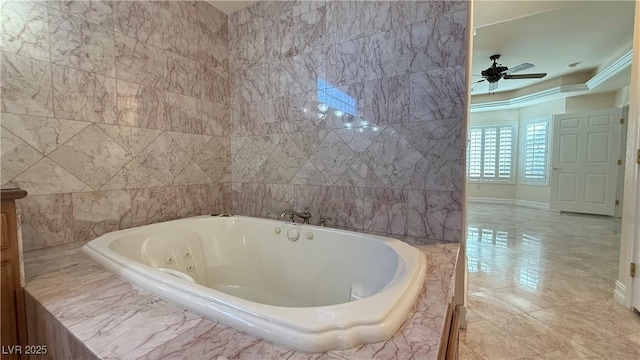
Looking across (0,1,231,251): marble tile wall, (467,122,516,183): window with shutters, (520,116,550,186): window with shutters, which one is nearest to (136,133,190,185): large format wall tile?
(0,1,231,251): marble tile wall

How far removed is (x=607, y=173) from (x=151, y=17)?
662 cm

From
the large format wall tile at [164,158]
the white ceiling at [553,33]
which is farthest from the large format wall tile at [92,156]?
the white ceiling at [553,33]

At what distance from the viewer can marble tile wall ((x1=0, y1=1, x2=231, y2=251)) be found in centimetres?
140

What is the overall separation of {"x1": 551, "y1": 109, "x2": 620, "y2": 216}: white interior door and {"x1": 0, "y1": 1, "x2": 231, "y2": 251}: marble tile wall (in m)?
5.92

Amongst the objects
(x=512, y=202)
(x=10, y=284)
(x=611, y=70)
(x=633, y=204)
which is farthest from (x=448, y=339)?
(x=512, y=202)

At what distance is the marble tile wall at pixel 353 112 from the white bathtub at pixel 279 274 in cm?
32

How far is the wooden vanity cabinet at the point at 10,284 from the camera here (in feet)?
3.11

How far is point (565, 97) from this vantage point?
5.06 metres

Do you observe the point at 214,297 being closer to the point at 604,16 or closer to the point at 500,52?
the point at 604,16

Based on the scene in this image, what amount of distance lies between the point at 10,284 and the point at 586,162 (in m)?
6.92

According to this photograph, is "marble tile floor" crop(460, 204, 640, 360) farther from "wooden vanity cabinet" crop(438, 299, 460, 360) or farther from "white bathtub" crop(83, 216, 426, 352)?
"white bathtub" crop(83, 216, 426, 352)

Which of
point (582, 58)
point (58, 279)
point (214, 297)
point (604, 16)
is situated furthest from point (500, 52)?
point (58, 279)

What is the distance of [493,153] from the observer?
Answer: 6289mm

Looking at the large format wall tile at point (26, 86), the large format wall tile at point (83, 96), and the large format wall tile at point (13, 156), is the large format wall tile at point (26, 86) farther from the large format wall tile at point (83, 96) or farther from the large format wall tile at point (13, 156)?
the large format wall tile at point (13, 156)
